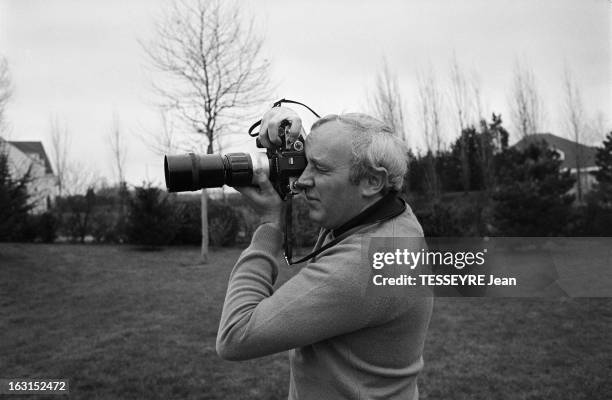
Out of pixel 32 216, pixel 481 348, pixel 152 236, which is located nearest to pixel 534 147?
pixel 481 348

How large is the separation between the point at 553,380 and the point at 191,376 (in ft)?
10.1

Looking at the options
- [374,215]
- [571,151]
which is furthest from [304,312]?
[571,151]

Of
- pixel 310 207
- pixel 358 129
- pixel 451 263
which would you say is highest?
pixel 358 129

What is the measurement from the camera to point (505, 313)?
6.53m

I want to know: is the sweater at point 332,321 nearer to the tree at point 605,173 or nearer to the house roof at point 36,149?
the tree at point 605,173

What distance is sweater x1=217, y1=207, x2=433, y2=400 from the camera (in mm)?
1146

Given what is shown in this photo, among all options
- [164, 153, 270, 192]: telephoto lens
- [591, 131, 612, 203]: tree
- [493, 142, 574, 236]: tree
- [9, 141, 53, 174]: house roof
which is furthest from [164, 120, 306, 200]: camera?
[9, 141, 53, 174]: house roof

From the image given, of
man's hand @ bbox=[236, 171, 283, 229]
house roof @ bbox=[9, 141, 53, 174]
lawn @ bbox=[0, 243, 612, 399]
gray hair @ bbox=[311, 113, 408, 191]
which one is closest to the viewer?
gray hair @ bbox=[311, 113, 408, 191]

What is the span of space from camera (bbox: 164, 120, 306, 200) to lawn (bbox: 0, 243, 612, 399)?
284 centimetres

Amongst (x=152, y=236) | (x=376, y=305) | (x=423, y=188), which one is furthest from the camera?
(x=423, y=188)

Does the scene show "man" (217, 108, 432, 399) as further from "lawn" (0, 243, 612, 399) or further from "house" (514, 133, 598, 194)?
"house" (514, 133, 598, 194)

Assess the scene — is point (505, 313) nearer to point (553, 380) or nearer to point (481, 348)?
point (481, 348)

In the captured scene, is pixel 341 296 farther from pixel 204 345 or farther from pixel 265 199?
pixel 204 345

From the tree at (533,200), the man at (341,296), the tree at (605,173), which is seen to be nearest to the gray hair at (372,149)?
the man at (341,296)
